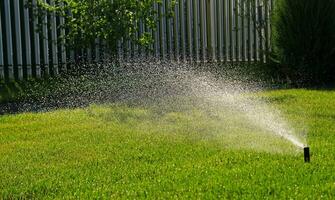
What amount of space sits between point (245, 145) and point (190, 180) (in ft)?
4.51

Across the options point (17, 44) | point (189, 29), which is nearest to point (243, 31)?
point (189, 29)

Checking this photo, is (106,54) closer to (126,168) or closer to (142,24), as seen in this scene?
(142,24)

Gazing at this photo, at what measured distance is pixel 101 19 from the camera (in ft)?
31.5

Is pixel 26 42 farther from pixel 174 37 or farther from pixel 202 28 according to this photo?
pixel 202 28

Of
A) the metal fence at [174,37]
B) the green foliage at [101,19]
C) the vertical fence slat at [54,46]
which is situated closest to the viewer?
the green foliage at [101,19]

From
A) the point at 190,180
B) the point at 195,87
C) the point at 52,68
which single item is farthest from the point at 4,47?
the point at 190,180

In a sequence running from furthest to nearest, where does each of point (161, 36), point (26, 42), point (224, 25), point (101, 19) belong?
point (224, 25), point (161, 36), point (26, 42), point (101, 19)

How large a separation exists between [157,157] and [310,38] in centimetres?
677

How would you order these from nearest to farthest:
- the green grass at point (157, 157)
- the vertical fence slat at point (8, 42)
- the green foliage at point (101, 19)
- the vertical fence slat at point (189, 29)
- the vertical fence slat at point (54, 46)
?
the green grass at point (157, 157)
the green foliage at point (101, 19)
the vertical fence slat at point (8, 42)
the vertical fence slat at point (54, 46)
the vertical fence slat at point (189, 29)

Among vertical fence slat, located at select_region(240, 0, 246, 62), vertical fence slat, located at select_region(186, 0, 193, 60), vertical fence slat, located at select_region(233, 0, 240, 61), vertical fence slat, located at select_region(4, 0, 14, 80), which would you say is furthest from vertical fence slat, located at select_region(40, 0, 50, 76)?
vertical fence slat, located at select_region(240, 0, 246, 62)

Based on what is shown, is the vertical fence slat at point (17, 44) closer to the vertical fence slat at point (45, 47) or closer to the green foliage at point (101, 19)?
the vertical fence slat at point (45, 47)

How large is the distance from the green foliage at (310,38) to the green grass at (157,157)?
3.64 metres

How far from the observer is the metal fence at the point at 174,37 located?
1051cm

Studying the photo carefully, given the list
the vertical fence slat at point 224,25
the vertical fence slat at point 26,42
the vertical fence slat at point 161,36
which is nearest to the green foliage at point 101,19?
the vertical fence slat at point 26,42
